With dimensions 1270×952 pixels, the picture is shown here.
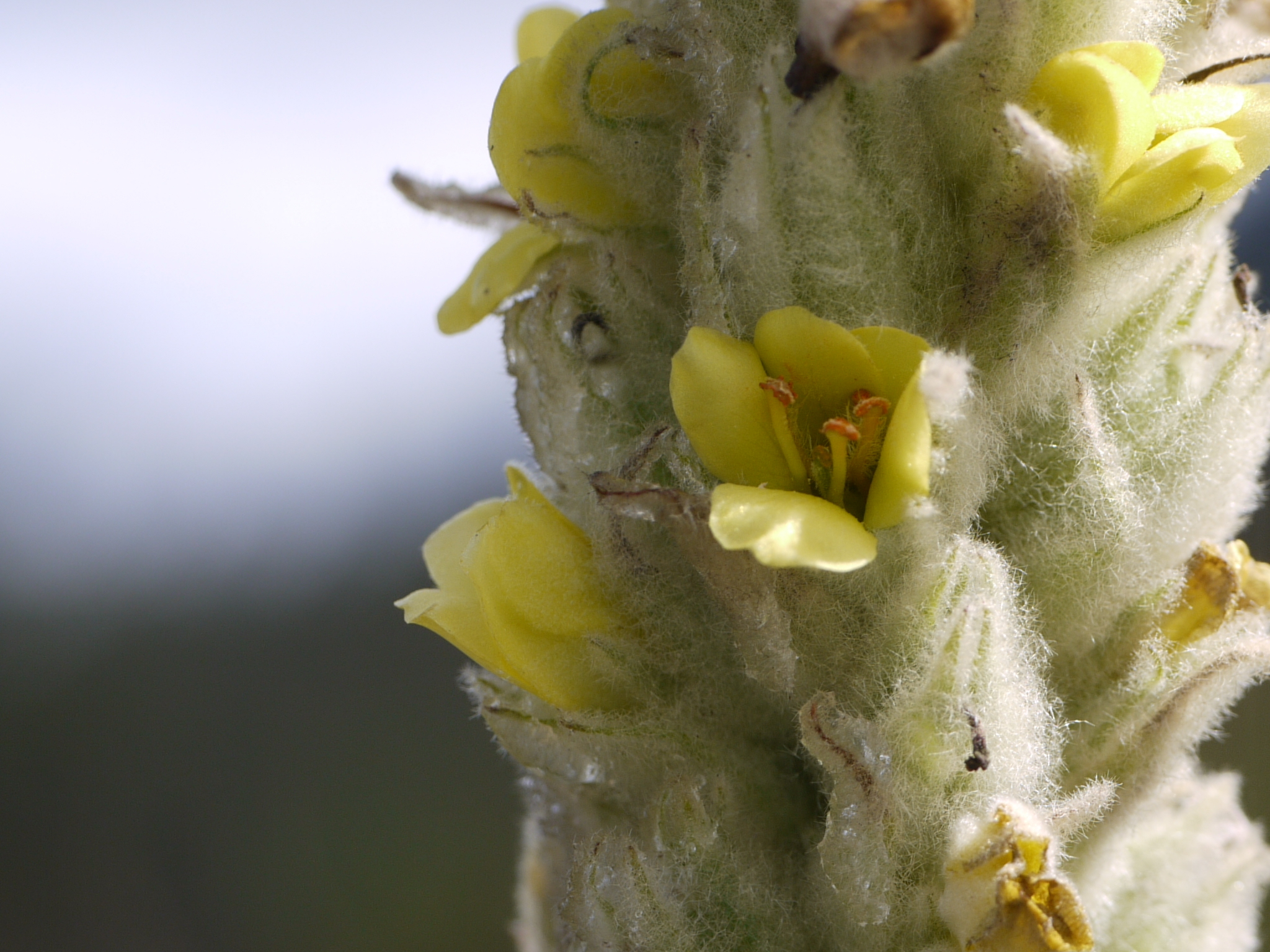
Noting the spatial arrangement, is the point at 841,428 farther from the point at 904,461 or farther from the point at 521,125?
the point at 521,125

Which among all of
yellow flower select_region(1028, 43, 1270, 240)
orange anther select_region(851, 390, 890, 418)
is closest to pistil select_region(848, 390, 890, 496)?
orange anther select_region(851, 390, 890, 418)

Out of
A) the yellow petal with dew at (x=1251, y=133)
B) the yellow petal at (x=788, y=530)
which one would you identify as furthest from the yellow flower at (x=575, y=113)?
the yellow petal with dew at (x=1251, y=133)

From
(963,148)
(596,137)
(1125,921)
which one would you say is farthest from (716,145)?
(1125,921)

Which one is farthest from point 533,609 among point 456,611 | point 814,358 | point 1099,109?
point 1099,109

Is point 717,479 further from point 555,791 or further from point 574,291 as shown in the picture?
point 555,791

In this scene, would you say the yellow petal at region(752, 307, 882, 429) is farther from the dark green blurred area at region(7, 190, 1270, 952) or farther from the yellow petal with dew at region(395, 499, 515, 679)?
the dark green blurred area at region(7, 190, 1270, 952)

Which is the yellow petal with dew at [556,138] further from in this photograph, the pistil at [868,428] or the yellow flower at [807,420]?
the pistil at [868,428]
